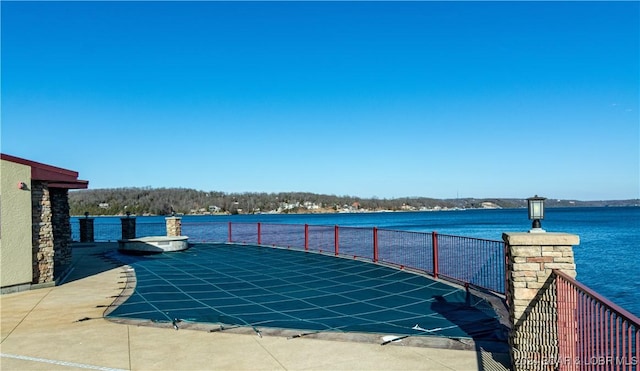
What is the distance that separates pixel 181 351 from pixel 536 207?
4.90 m

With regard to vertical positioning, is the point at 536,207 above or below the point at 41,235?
above

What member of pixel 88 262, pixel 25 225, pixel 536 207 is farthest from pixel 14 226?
pixel 536 207

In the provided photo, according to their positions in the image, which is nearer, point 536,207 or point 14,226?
point 536,207

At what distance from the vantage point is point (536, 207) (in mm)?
6266

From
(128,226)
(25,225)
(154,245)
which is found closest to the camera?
(25,225)

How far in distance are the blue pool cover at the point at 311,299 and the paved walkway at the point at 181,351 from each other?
67cm

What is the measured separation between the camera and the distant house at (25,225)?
10367 mm

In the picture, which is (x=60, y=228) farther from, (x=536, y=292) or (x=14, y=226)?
(x=536, y=292)

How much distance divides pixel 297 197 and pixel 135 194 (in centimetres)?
4595

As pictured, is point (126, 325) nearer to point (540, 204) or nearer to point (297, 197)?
point (540, 204)

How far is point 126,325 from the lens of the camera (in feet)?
25.1

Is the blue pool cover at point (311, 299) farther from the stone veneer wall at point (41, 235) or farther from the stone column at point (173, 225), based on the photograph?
the stone column at point (173, 225)

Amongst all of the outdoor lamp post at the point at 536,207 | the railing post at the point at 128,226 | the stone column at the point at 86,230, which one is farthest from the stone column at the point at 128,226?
the outdoor lamp post at the point at 536,207

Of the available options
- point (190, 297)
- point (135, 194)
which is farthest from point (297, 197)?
point (190, 297)
